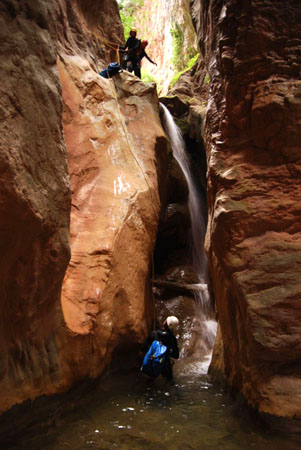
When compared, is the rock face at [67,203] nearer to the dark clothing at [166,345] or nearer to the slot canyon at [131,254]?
the slot canyon at [131,254]

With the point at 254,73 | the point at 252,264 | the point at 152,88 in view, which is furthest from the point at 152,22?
the point at 252,264

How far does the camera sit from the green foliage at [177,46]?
70.4ft

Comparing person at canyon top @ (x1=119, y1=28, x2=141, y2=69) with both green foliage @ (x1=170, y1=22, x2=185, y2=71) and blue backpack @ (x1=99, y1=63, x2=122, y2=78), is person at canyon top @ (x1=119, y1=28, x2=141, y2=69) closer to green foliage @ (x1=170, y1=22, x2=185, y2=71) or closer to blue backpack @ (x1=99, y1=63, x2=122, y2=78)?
blue backpack @ (x1=99, y1=63, x2=122, y2=78)

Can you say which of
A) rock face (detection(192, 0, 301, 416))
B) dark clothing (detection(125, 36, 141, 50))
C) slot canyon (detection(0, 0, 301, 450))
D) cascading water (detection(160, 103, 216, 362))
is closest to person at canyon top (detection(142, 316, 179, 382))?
slot canyon (detection(0, 0, 301, 450))

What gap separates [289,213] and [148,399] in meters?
3.59

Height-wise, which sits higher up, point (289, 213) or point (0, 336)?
point (289, 213)

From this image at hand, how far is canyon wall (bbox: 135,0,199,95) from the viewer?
70.4ft

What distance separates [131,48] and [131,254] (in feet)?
31.2

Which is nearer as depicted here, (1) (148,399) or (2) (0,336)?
(2) (0,336)

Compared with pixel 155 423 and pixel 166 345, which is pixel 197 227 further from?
pixel 155 423

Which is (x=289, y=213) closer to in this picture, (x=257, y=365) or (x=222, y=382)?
(x=257, y=365)

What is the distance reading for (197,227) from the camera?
1341 centimetres

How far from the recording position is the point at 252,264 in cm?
500

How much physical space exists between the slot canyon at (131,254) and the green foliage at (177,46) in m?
14.0
